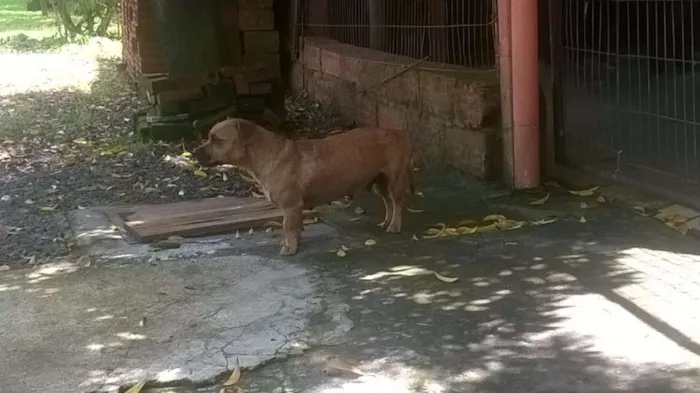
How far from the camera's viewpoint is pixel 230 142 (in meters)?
6.18

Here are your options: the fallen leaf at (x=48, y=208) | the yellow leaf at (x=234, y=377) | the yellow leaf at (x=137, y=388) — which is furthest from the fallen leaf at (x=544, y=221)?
the fallen leaf at (x=48, y=208)

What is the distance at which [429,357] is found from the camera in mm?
4410

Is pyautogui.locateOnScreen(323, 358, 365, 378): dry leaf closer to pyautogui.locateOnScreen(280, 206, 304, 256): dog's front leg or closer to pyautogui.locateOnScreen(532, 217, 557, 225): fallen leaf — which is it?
pyautogui.locateOnScreen(280, 206, 304, 256): dog's front leg

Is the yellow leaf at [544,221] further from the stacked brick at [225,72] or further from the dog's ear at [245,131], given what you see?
the stacked brick at [225,72]

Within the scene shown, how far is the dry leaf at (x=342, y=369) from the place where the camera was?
4.26m

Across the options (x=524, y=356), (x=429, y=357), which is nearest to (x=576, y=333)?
(x=524, y=356)

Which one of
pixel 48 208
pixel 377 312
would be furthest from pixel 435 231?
pixel 48 208

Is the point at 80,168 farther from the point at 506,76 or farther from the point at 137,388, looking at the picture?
the point at 137,388

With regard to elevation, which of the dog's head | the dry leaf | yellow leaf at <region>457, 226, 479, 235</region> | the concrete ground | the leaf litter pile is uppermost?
the dog's head

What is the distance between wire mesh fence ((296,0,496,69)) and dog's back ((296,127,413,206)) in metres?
2.17

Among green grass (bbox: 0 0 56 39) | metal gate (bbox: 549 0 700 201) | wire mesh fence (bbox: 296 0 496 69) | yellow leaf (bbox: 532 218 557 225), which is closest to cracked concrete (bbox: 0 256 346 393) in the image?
yellow leaf (bbox: 532 218 557 225)

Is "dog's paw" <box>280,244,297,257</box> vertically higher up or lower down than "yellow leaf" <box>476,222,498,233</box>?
lower down

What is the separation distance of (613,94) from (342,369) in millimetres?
4798

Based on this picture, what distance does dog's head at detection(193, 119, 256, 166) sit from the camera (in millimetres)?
6188
